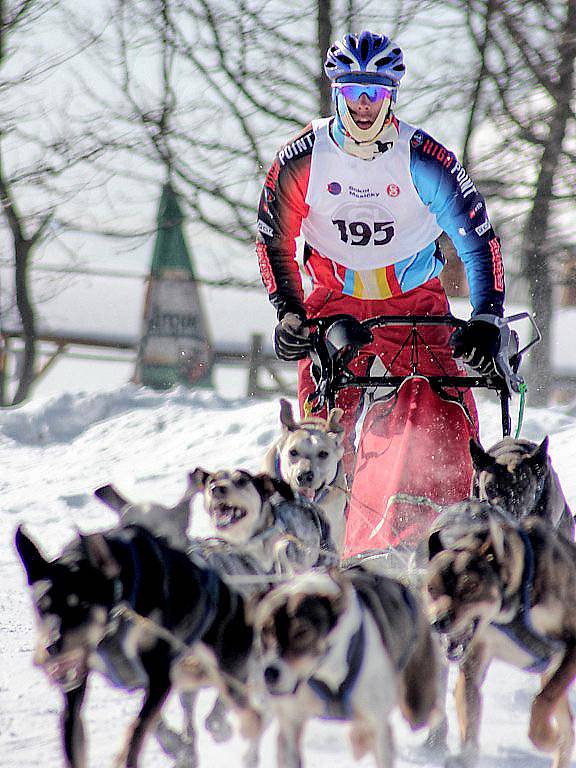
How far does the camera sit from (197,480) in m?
3.39

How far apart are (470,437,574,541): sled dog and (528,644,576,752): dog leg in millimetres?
910

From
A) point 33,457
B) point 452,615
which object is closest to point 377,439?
point 452,615

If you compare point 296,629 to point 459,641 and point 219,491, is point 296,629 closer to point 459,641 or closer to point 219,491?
point 459,641

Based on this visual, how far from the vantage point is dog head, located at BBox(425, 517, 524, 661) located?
2.47 meters

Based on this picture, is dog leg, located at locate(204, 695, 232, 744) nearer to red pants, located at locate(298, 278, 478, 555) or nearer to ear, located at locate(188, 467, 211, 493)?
ear, located at locate(188, 467, 211, 493)

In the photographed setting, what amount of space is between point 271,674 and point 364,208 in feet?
8.82

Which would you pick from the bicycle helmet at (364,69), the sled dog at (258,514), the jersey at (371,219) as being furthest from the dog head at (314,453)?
the bicycle helmet at (364,69)

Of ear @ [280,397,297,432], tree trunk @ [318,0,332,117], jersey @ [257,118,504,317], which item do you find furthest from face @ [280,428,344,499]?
tree trunk @ [318,0,332,117]

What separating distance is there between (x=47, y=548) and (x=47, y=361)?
6.66 metres

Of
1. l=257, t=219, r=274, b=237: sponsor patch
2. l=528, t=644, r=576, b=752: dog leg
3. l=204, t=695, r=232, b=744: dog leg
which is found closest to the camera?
l=528, t=644, r=576, b=752: dog leg

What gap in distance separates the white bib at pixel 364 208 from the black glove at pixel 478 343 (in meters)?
0.73

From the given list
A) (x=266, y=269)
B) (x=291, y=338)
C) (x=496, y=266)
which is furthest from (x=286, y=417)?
(x=496, y=266)

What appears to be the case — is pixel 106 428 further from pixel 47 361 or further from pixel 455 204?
pixel 455 204

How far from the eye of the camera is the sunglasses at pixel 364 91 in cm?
428
